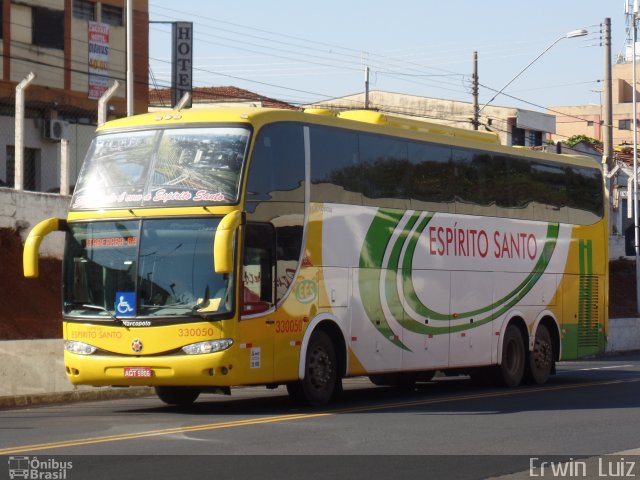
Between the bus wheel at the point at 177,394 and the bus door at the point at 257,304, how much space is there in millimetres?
1927

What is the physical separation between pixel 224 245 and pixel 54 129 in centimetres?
2889

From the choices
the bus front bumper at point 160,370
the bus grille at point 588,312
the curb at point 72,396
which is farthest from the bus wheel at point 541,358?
the bus front bumper at point 160,370

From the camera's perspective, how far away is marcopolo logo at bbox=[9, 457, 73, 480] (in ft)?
34.7

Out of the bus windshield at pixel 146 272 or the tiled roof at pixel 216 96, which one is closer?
the bus windshield at pixel 146 272

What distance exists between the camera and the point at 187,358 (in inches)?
624

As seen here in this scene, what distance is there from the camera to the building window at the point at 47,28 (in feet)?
148

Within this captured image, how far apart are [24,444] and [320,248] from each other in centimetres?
600

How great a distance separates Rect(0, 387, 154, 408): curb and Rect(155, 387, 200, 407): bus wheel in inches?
78.1

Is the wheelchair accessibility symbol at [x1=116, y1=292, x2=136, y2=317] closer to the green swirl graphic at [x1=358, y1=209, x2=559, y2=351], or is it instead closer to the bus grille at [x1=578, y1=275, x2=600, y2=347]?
the green swirl graphic at [x1=358, y1=209, x2=559, y2=351]

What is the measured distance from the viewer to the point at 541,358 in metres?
23.6

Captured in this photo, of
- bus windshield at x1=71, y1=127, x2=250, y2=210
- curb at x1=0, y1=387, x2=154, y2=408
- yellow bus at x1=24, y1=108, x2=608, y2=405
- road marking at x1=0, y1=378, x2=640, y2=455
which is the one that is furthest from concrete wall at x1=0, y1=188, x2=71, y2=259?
road marking at x1=0, y1=378, x2=640, y2=455

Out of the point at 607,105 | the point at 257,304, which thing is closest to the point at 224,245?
the point at 257,304

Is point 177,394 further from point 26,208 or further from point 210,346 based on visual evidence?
point 26,208

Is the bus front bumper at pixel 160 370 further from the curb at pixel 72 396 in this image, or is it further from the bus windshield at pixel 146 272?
the curb at pixel 72 396
